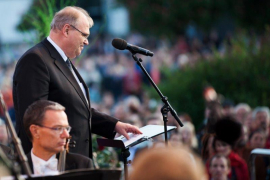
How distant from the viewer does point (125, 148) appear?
4.98m

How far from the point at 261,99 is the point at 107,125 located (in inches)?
332

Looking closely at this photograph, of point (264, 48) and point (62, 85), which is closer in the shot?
point (62, 85)

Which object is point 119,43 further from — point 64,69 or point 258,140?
point 258,140

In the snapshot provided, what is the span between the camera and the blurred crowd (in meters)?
8.30

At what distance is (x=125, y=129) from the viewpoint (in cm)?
533

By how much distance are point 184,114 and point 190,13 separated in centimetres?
928

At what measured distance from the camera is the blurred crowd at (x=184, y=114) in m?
8.30

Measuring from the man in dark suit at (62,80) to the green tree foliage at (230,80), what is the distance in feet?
27.2

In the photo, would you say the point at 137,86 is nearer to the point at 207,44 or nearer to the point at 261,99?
the point at 207,44

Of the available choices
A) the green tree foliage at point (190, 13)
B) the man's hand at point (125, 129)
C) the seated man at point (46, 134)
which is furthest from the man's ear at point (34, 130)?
the green tree foliage at point (190, 13)

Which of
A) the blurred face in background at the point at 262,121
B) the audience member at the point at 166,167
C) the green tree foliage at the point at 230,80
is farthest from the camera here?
the green tree foliage at the point at 230,80

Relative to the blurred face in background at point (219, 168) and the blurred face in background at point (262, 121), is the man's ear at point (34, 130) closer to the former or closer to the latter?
the blurred face in background at point (219, 168)

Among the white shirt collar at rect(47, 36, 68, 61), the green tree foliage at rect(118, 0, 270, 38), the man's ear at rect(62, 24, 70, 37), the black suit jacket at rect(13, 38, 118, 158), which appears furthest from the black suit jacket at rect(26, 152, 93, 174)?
the green tree foliage at rect(118, 0, 270, 38)

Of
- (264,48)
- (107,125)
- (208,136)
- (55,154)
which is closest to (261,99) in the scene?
(264,48)
